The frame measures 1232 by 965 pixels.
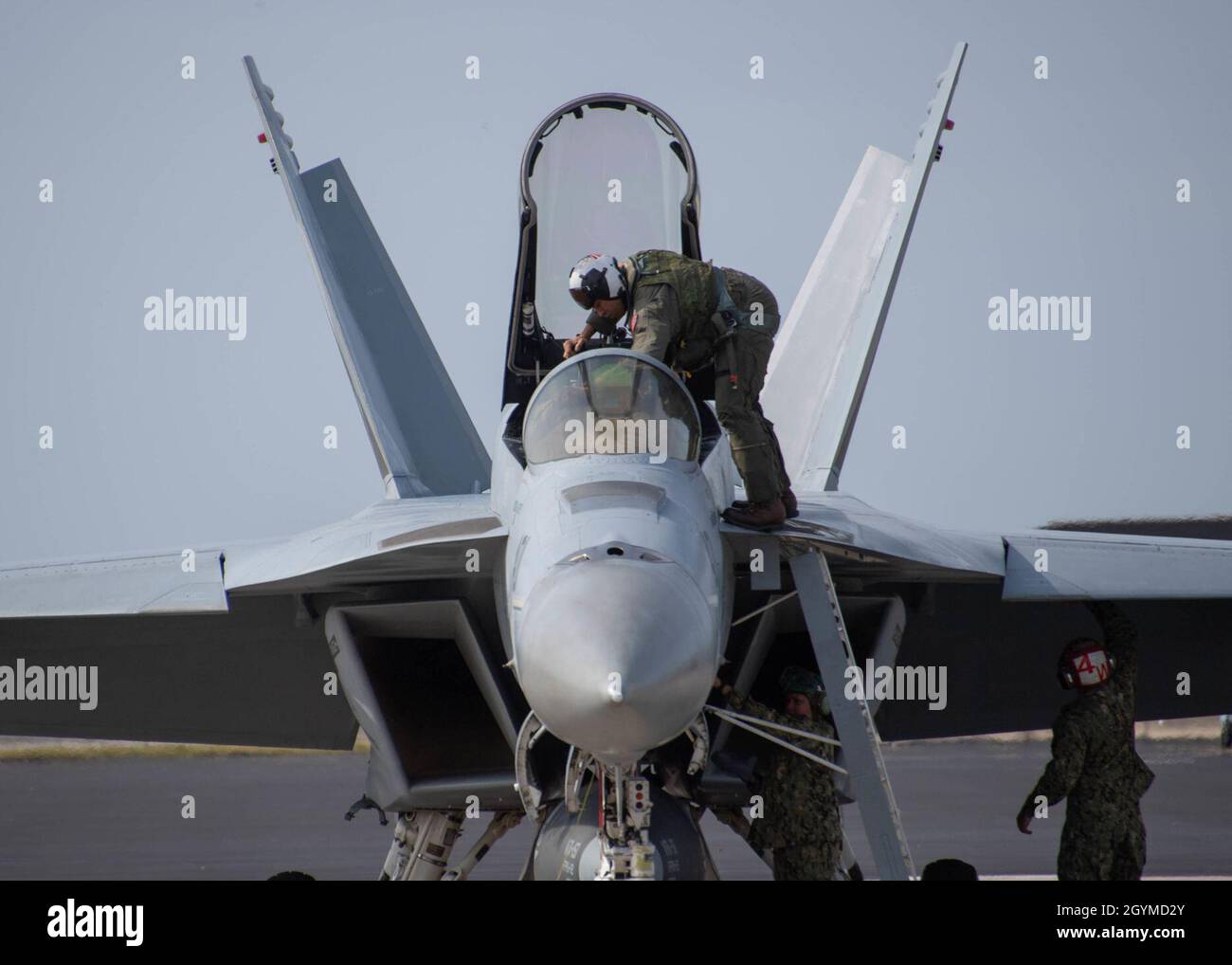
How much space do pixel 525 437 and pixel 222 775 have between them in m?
23.2

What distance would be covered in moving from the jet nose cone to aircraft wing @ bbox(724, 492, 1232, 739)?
123 centimetres

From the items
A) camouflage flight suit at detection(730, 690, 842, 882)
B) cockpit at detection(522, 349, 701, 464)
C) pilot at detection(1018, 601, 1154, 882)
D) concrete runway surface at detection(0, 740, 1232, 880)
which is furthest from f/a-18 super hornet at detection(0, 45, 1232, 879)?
concrete runway surface at detection(0, 740, 1232, 880)

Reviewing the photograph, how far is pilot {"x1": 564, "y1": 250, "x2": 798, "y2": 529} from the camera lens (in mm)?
6199

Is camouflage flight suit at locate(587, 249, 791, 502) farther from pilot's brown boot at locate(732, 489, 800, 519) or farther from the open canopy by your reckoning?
the open canopy

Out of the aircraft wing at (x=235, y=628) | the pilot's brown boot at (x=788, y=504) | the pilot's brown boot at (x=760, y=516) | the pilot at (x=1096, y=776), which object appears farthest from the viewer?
the pilot at (x=1096, y=776)

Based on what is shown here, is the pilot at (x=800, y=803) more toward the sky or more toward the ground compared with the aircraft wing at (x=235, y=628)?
more toward the ground

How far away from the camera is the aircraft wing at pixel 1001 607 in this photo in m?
7.05

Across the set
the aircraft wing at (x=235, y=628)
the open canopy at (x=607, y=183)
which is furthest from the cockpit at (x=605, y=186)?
the aircraft wing at (x=235, y=628)

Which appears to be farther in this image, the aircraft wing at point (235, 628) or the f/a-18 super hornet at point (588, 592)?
the aircraft wing at point (235, 628)

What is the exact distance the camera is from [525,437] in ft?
19.9

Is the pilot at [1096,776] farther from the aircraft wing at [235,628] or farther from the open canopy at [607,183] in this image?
the open canopy at [607,183]

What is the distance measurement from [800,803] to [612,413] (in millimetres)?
2337

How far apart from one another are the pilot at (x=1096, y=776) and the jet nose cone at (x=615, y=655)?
3566mm
